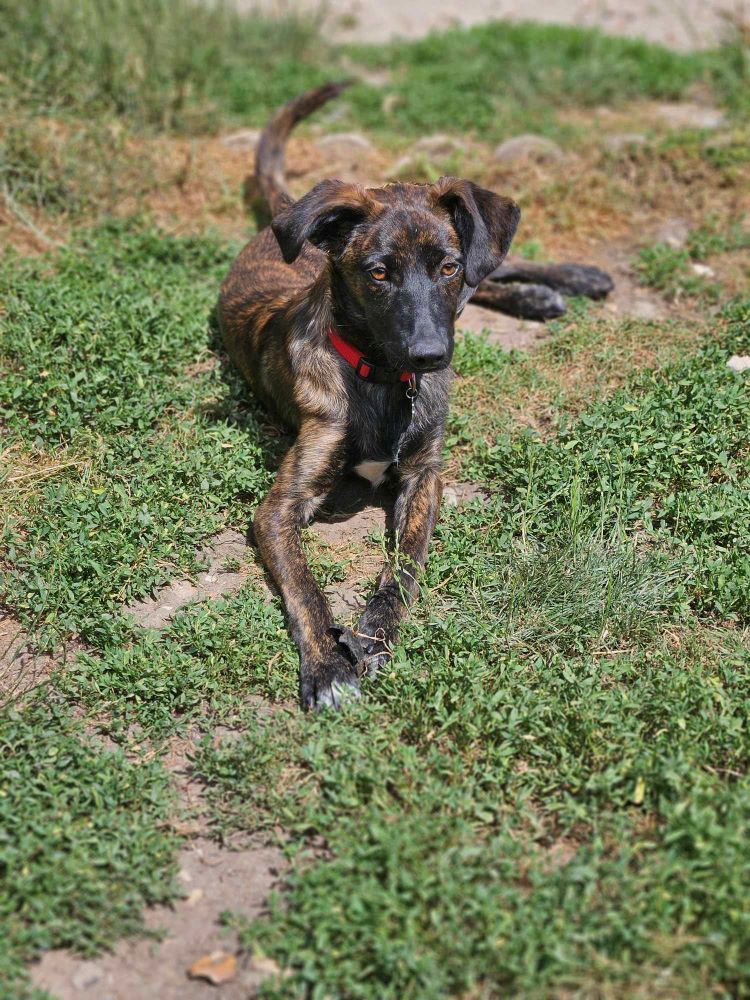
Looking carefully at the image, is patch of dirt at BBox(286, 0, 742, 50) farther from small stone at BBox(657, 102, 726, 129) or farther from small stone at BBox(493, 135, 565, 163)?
small stone at BBox(493, 135, 565, 163)

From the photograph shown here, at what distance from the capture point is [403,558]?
434 cm

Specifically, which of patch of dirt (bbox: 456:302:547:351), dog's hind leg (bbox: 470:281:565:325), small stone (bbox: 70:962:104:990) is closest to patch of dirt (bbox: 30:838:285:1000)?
small stone (bbox: 70:962:104:990)

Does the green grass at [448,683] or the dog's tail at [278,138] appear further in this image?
the dog's tail at [278,138]

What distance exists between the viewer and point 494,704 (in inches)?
140

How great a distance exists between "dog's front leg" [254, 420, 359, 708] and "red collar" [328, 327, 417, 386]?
11.6 inches

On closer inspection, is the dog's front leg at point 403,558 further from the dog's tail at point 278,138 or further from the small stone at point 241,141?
the small stone at point 241,141

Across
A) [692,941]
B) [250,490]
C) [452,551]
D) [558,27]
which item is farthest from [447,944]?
[558,27]

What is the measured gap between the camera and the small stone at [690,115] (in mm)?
8273

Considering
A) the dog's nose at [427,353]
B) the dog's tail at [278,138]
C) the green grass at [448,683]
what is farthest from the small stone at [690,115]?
the dog's nose at [427,353]

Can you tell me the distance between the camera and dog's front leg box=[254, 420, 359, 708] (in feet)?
12.4

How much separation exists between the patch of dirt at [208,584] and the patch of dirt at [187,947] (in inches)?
47.3

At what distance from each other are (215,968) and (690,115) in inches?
320

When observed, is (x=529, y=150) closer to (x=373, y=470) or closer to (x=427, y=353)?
(x=373, y=470)

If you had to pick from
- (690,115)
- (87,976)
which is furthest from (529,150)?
(87,976)
